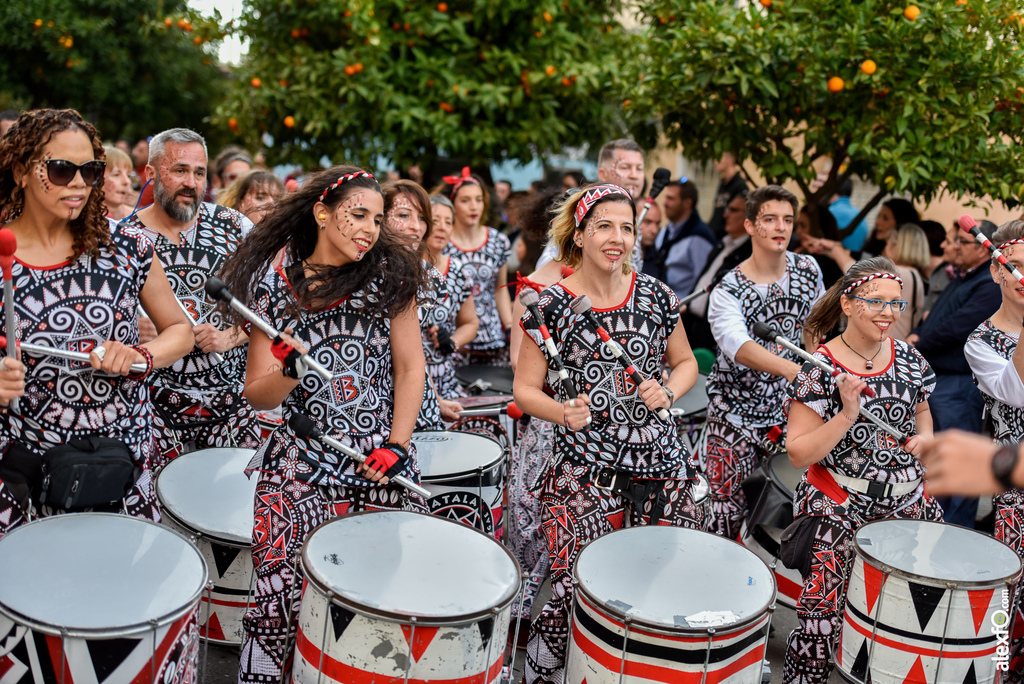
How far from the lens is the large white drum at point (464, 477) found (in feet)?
12.0

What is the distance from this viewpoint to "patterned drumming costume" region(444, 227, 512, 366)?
5711 millimetres

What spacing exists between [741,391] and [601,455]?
143 cm

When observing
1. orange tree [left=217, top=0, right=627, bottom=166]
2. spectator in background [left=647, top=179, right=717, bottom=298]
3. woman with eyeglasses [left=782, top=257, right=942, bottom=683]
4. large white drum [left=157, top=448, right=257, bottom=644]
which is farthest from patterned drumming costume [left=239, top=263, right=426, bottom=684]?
orange tree [left=217, top=0, right=627, bottom=166]

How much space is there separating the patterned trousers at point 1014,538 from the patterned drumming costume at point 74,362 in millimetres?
3106

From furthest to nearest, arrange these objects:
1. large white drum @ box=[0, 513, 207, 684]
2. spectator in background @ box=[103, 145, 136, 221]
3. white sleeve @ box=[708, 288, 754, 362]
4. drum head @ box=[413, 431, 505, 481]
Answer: spectator in background @ box=[103, 145, 136, 221] → white sleeve @ box=[708, 288, 754, 362] → drum head @ box=[413, 431, 505, 481] → large white drum @ box=[0, 513, 207, 684]

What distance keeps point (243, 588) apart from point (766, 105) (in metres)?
4.09

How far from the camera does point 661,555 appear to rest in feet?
9.96

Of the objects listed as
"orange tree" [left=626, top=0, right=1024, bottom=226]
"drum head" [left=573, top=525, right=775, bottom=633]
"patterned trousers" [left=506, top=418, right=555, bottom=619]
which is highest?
"orange tree" [left=626, top=0, right=1024, bottom=226]

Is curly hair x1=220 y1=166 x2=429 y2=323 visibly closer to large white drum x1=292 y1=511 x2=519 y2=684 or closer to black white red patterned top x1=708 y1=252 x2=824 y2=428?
large white drum x1=292 y1=511 x2=519 y2=684

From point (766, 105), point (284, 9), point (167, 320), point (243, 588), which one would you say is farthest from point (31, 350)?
point (284, 9)

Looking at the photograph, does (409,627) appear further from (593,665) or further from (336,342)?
(336,342)

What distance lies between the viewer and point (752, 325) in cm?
445

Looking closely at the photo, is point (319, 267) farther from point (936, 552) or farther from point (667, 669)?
point (936, 552)

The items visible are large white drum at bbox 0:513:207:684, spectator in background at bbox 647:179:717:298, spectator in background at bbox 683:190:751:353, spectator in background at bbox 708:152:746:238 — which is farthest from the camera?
spectator in background at bbox 708:152:746:238
